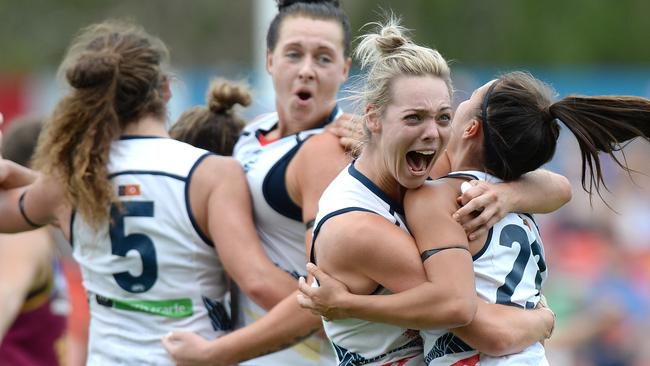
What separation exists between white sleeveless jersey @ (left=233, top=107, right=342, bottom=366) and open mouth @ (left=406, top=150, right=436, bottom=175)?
0.94 meters

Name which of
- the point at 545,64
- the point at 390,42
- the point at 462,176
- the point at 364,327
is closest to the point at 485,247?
the point at 462,176

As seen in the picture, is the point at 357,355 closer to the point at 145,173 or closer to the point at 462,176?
the point at 462,176

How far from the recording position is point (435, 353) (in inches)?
154

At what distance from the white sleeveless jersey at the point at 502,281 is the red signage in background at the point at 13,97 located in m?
13.8

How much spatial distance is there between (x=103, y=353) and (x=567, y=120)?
2.07 meters

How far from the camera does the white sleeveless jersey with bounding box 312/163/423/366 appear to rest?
3830 mm

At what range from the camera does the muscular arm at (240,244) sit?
4539 mm

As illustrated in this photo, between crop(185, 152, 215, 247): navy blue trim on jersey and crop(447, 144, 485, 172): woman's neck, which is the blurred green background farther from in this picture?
crop(447, 144, 485, 172): woman's neck

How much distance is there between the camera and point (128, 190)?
4629 millimetres

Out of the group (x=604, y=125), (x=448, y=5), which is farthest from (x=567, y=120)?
(x=448, y=5)

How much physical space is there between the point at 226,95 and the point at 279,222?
764 mm

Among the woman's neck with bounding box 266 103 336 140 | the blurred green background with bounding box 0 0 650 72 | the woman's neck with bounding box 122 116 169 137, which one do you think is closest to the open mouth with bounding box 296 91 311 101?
the woman's neck with bounding box 266 103 336 140

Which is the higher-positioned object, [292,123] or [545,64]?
[292,123]

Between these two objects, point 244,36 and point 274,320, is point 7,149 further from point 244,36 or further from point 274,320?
point 244,36
